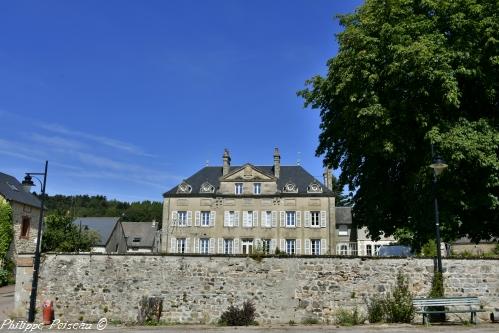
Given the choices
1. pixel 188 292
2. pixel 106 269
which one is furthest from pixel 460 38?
pixel 106 269

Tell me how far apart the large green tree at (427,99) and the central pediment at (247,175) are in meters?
27.5

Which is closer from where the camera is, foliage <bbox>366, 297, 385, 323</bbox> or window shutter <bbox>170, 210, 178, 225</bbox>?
foliage <bbox>366, 297, 385, 323</bbox>

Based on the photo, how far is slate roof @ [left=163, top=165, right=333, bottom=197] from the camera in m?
45.9

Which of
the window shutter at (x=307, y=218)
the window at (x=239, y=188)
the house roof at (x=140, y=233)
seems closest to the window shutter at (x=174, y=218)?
the window at (x=239, y=188)

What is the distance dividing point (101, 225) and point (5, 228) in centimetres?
1652

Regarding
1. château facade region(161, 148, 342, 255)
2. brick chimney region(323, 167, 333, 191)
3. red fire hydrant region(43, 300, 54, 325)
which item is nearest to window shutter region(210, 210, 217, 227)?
château facade region(161, 148, 342, 255)

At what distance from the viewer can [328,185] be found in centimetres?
4738

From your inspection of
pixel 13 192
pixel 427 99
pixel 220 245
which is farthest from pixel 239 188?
pixel 427 99

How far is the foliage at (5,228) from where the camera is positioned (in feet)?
104

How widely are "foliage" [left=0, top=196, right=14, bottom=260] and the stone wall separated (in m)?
18.9

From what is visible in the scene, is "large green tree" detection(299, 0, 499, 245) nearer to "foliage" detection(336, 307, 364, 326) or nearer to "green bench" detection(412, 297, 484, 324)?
"green bench" detection(412, 297, 484, 324)

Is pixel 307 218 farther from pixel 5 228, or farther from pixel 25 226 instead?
pixel 5 228

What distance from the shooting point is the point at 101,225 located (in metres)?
48.4

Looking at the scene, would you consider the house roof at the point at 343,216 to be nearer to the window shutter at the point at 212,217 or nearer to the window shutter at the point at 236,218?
the window shutter at the point at 236,218
